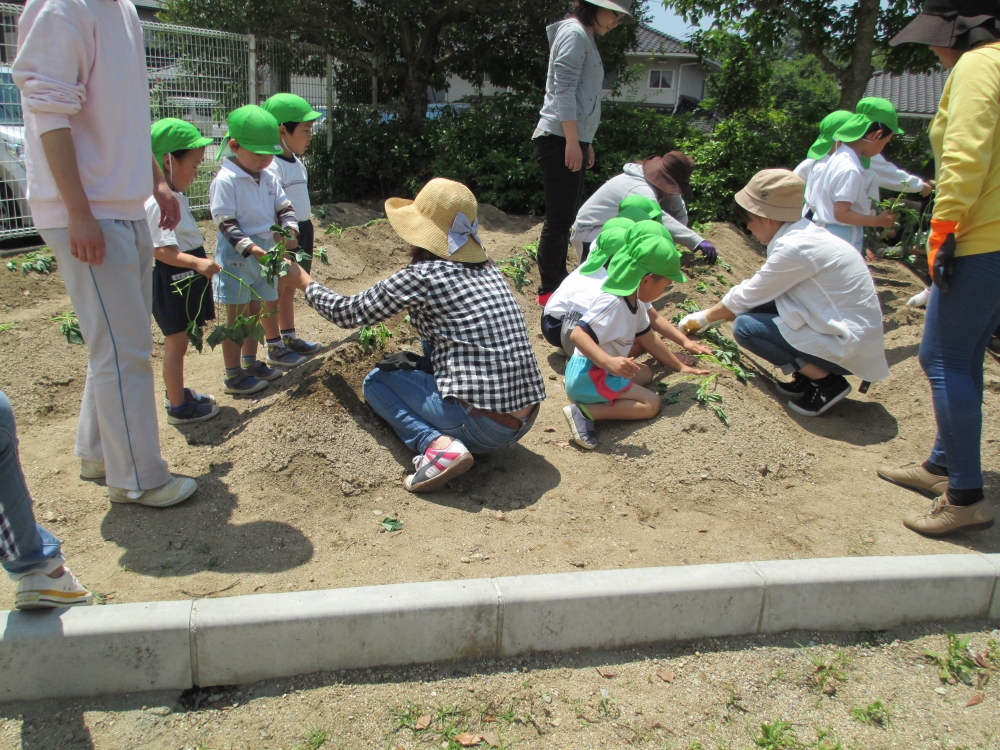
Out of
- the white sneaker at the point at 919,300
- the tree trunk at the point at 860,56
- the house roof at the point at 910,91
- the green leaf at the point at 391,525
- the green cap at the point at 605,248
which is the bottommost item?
the green leaf at the point at 391,525

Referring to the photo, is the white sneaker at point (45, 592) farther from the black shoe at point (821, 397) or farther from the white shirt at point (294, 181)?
the black shoe at point (821, 397)

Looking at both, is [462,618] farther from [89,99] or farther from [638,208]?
[638,208]

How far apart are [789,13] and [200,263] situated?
371 inches

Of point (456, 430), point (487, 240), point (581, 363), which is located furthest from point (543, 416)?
point (487, 240)

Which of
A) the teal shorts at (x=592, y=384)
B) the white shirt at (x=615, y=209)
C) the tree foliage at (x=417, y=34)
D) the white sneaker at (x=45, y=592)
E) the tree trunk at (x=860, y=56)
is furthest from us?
the tree foliage at (x=417, y=34)

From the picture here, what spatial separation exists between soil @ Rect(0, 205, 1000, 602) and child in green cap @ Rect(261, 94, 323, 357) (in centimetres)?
63

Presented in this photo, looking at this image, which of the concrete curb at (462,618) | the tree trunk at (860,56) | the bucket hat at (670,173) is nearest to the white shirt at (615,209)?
the bucket hat at (670,173)

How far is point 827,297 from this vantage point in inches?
176

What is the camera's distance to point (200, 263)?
12.6 feet

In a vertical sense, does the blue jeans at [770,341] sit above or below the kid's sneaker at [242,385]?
above

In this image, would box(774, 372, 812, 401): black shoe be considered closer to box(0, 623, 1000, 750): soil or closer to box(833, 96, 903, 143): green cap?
box(833, 96, 903, 143): green cap

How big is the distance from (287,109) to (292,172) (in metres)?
0.42

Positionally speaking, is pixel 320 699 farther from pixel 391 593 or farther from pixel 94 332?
pixel 94 332

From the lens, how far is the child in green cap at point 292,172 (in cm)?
496
